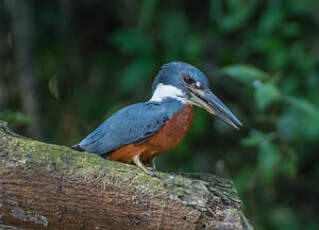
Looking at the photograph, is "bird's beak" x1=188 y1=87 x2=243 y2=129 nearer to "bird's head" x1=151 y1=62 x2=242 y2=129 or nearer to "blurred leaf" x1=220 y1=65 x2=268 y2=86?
"bird's head" x1=151 y1=62 x2=242 y2=129

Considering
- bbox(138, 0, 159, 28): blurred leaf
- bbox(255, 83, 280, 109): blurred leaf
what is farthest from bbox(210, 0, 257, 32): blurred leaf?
bbox(255, 83, 280, 109): blurred leaf

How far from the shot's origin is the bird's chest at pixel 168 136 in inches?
138

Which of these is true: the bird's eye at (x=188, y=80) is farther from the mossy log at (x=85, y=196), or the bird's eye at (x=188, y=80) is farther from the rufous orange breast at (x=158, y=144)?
the mossy log at (x=85, y=196)

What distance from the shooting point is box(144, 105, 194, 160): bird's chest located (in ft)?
11.5

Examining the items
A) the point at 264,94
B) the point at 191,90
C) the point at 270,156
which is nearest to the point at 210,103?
the point at 191,90

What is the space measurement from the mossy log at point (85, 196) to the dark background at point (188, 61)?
2819mm

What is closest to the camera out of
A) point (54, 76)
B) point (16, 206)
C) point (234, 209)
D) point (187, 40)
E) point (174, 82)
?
point (16, 206)

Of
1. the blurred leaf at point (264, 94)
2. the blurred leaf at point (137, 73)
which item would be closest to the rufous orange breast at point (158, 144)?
the blurred leaf at point (264, 94)

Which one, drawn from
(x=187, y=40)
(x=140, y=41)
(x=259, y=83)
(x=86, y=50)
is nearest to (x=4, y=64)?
(x=86, y=50)

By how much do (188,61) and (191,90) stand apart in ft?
7.47

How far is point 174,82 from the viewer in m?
3.85

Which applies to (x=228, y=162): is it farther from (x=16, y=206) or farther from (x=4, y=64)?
(x=16, y=206)

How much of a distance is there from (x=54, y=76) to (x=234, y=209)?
418 cm

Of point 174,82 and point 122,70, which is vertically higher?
point 174,82
